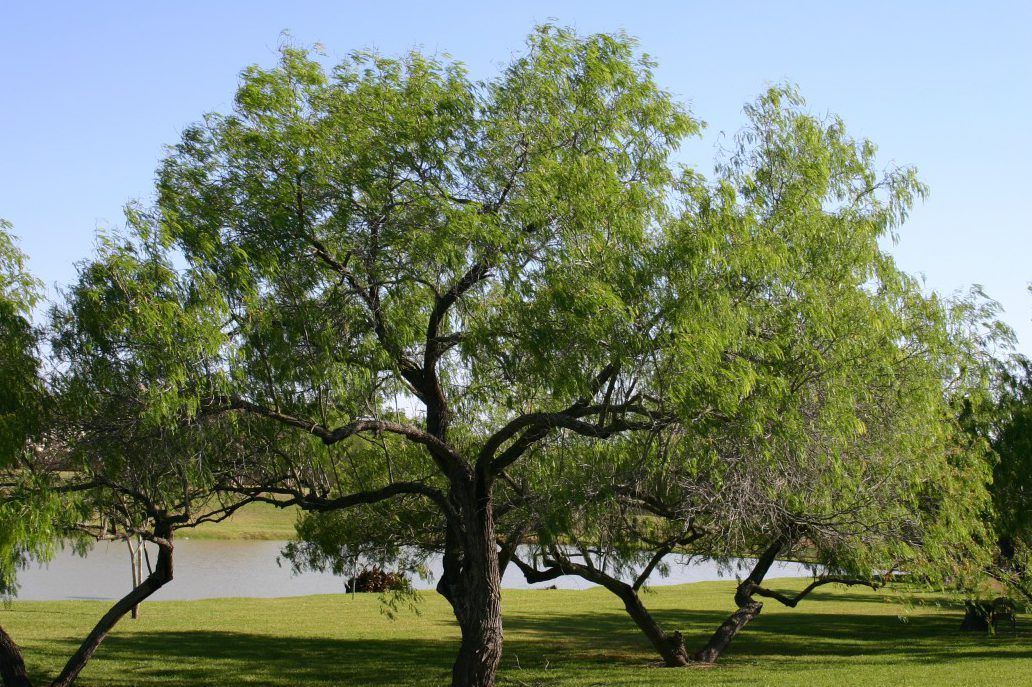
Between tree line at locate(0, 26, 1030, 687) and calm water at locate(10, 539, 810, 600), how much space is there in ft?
62.9

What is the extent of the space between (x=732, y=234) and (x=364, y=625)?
18.2 m

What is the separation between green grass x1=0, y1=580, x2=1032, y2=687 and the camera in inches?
659

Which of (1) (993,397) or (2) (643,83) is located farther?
(1) (993,397)

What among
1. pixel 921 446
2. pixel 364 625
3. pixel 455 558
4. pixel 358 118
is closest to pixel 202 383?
pixel 358 118

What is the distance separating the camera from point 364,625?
26344 mm

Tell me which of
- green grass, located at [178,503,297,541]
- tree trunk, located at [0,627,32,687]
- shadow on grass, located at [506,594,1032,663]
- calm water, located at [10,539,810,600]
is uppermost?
green grass, located at [178,503,297,541]

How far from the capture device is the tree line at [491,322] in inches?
424

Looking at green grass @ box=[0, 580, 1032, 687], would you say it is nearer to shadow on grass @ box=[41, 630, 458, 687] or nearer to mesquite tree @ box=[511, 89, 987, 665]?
shadow on grass @ box=[41, 630, 458, 687]

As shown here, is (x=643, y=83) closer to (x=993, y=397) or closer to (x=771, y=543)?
(x=771, y=543)

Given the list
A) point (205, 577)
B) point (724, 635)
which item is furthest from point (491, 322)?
point (205, 577)

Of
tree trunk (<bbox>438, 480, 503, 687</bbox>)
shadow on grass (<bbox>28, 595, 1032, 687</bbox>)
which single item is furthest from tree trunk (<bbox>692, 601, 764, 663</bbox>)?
tree trunk (<bbox>438, 480, 503, 687</bbox>)

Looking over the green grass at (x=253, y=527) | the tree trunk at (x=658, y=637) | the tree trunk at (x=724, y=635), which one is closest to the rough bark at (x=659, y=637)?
the tree trunk at (x=658, y=637)

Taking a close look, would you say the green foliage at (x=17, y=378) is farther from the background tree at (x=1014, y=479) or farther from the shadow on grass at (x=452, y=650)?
the background tree at (x=1014, y=479)

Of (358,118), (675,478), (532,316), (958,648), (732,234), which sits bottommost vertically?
(958,648)
